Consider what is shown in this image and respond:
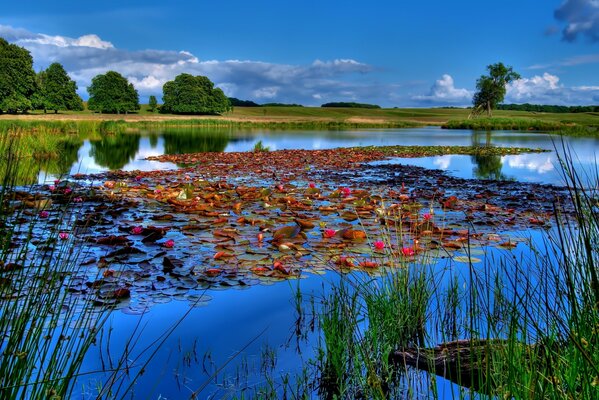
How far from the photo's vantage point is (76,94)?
236 ft

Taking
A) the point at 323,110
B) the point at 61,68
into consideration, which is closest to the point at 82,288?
the point at 61,68

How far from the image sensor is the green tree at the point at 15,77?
2116 inches

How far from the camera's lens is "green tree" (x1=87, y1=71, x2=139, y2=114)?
3093 inches

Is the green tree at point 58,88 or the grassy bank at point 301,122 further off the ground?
the green tree at point 58,88

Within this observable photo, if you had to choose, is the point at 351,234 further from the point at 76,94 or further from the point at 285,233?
the point at 76,94

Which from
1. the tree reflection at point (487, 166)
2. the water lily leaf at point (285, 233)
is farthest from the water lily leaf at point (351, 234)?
the tree reflection at point (487, 166)

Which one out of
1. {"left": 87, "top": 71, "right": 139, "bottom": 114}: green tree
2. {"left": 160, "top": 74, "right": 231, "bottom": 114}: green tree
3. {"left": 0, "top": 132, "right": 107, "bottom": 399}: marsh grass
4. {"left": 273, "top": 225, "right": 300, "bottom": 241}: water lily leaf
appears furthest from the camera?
{"left": 160, "top": 74, "right": 231, "bottom": 114}: green tree

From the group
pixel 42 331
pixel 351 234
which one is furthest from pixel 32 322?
pixel 351 234

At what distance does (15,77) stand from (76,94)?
17168 millimetres

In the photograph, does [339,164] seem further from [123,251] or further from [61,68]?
[61,68]

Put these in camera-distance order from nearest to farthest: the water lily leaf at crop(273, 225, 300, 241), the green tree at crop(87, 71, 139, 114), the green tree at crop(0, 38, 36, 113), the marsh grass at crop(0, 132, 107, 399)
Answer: the marsh grass at crop(0, 132, 107, 399), the water lily leaf at crop(273, 225, 300, 241), the green tree at crop(0, 38, 36, 113), the green tree at crop(87, 71, 139, 114)

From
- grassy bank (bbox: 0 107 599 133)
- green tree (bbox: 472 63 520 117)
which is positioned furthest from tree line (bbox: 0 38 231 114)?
green tree (bbox: 472 63 520 117)

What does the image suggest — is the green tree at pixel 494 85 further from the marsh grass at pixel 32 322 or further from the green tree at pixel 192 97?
the marsh grass at pixel 32 322

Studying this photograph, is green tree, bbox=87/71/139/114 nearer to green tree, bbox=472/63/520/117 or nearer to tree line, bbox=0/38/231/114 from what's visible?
tree line, bbox=0/38/231/114
